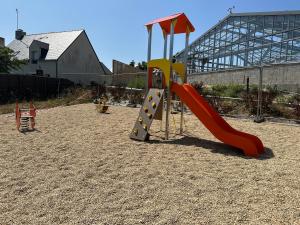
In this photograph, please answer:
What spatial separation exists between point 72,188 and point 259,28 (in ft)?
69.7

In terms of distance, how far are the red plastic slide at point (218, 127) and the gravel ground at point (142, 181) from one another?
25 cm

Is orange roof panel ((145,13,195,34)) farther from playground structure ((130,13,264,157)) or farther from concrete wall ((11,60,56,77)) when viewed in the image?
concrete wall ((11,60,56,77))

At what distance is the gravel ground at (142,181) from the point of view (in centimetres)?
412

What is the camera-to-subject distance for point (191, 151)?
7430 millimetres

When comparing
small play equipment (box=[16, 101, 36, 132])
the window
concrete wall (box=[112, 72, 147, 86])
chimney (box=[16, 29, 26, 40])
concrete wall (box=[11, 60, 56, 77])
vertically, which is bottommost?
small play equipment (box=[16, 101, 36, 132])

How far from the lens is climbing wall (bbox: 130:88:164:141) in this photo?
27.9 feet

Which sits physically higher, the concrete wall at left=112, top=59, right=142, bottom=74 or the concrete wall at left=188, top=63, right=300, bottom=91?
the concrete wall at left=112, top=59, right=142, bottom=74

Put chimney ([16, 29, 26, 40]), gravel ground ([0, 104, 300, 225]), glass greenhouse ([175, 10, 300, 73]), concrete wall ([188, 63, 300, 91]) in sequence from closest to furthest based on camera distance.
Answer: gravel ground ([0, 104, 300, 225])
concrete wall ([188, 63, 300, 91])
glass greenhouse ([175, 10, 300, 73])
chimney ([16, 29, 26, 40])

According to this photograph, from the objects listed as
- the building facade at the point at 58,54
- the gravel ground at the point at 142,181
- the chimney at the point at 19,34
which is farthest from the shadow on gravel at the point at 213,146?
the chimney at the point at 19,34

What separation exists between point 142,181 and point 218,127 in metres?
3.09

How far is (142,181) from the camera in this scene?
5.27 metres

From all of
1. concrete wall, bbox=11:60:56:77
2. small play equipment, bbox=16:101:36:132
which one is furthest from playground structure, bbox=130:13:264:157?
concrete wall, bbox=11:60:56:77

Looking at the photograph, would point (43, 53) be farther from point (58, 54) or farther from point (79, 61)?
point (79, 61)

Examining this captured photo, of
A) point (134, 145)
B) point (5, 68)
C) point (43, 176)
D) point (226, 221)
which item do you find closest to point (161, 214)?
point (226, 221)
